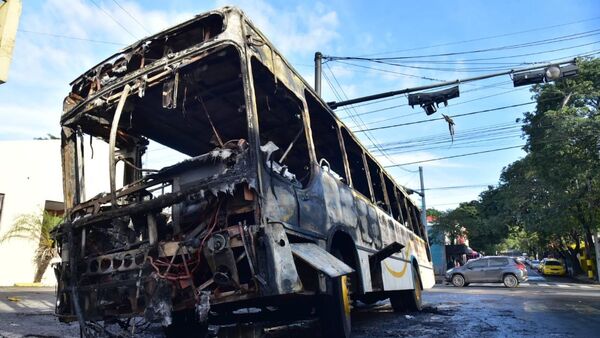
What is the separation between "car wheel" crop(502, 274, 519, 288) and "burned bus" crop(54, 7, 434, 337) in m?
17.6

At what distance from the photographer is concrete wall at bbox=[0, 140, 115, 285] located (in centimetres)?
1655

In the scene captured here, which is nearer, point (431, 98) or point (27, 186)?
point (431, 98)

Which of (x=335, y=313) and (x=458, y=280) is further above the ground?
(x=335, y=313)

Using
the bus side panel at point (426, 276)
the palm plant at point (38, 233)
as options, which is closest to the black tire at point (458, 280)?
the bus side panel at point (426, 276)

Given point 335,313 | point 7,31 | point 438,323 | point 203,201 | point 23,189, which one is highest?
point 23,189

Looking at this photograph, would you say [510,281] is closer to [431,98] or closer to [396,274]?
[431,98]

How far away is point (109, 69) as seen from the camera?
4.96 m

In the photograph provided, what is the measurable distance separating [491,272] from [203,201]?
68.3 feet

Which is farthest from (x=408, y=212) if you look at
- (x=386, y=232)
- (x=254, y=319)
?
(x=254, y=319)

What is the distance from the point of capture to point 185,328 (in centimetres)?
592

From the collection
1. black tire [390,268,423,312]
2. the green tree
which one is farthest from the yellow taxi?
black tire [390,268,423,312]

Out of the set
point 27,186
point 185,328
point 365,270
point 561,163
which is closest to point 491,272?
point 561,163

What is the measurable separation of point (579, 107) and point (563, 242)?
1805 cm

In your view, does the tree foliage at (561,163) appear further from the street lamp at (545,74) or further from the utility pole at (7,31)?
the utility pole at (7,31)
